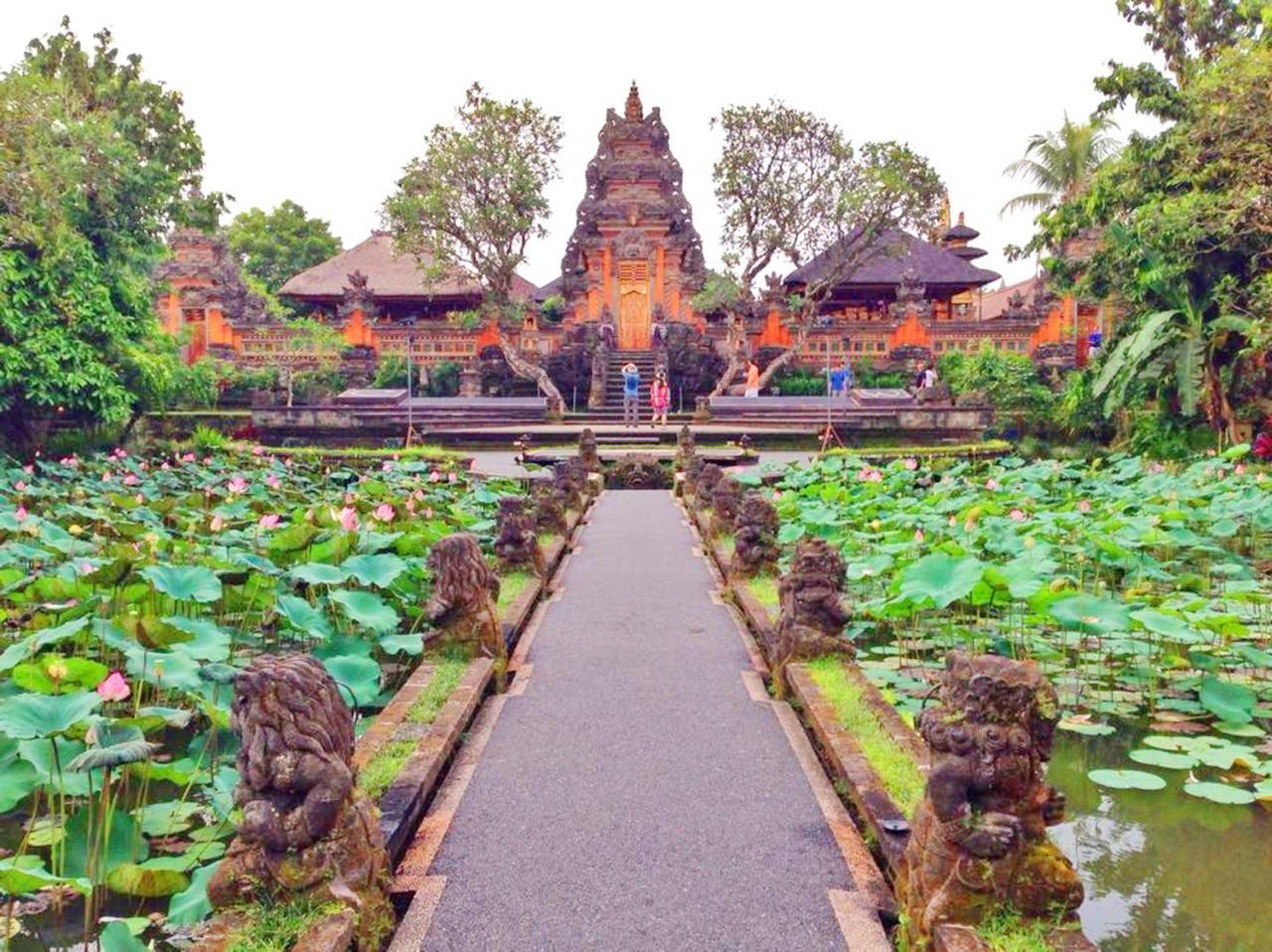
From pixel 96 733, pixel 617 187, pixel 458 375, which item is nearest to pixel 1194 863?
pixel 96 733

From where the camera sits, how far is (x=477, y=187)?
21844 mm

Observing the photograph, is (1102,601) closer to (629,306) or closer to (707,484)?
(707,484)

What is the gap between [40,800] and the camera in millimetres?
3818

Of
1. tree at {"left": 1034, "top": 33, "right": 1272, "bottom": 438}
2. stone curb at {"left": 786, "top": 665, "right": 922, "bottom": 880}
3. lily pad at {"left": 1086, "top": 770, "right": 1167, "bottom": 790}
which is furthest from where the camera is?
tree at {"left": 1034, "top": 33, "right": 1272, "bottom": 438}

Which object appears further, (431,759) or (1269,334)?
(1269,334)

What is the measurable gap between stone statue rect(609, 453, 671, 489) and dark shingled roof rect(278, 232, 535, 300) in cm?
1668

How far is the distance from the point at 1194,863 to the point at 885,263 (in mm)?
29655

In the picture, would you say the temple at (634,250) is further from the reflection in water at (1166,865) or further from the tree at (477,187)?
the reflection in water at (1166,865)

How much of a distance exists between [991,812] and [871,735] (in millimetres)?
1437

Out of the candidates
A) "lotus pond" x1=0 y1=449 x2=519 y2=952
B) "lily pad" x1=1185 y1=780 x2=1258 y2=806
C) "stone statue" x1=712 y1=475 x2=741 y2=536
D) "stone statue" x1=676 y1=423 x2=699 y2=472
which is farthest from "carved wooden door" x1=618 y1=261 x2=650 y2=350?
"lily pad" x1=1185 y1=780 x2=1258 y2=806

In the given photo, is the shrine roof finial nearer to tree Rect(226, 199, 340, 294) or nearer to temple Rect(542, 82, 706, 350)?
temple Rect(542, 82, 706, 350)

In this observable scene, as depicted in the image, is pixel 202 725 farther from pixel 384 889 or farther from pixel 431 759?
pixel 384 889

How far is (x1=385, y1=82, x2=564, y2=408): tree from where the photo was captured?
2155cm

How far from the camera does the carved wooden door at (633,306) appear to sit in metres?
28.5
